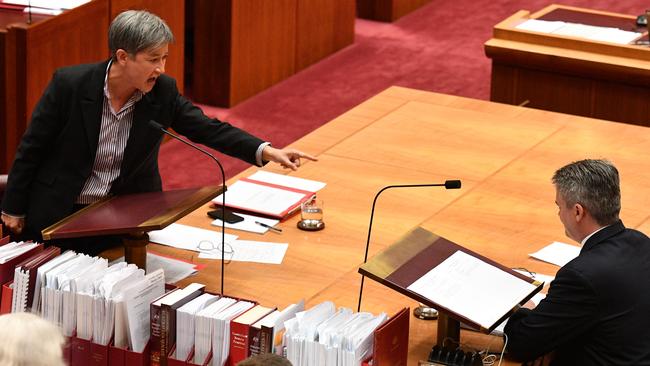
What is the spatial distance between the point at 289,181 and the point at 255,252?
71 cm

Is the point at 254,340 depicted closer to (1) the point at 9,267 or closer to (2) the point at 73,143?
(1) the point at 9,267

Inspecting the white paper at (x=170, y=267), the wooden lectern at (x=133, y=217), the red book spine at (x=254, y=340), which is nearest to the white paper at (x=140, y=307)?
the wooden lectern at (x=133, y=217)

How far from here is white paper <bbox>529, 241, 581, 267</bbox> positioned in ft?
16.0

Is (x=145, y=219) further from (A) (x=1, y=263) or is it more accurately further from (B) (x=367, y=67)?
(B) (x=367, y=67)

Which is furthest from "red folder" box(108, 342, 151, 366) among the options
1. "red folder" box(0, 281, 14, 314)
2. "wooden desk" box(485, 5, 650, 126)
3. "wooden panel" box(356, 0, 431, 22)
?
"wooden panel" box(356, 0, 431, 22)

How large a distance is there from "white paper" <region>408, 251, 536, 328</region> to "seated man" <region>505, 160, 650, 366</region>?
0.09 metres

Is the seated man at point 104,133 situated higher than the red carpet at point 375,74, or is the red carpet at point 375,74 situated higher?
the seated man at point 104,133

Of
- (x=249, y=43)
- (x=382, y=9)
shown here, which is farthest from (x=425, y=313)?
(x=382, y=9)

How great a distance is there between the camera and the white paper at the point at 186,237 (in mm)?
4957

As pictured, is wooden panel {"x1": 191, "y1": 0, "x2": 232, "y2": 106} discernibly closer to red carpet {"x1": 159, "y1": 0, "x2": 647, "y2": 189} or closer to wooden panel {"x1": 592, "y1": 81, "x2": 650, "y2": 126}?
red carpet {"x1": 159, "y1": 0, "x2": 647, "y2": 189}

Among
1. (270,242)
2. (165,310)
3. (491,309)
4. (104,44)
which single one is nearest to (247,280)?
(270,242)

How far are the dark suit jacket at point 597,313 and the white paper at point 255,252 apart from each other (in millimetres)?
1103

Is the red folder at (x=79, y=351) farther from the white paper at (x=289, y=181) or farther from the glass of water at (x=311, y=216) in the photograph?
the white paper at (x=289, y=181)

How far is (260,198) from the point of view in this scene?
5355 millimetres
